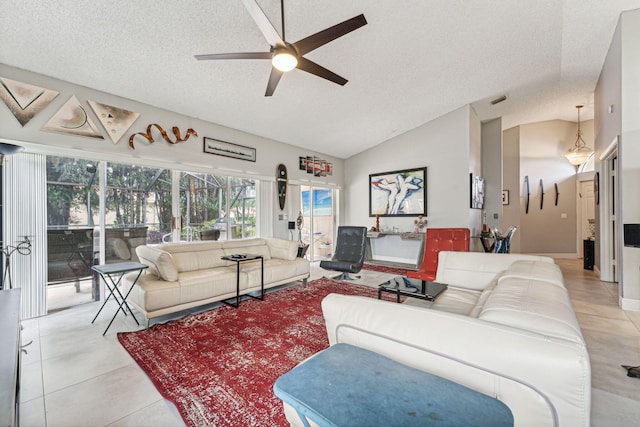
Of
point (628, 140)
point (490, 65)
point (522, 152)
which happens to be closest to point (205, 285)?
Result: point (490, 65)

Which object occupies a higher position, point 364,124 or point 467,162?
point 364,124

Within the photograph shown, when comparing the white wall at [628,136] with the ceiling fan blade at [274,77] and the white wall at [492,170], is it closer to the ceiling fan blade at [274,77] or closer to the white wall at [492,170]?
the white wall at [492,170]

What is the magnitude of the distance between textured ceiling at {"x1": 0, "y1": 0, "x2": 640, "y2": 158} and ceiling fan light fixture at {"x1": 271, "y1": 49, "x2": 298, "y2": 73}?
0.78 meters

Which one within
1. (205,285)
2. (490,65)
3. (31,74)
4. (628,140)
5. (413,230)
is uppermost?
(490,65)

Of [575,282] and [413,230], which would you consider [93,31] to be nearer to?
[413,230]

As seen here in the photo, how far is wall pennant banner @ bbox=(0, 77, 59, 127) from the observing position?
296cm

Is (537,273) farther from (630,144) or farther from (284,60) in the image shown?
(630,144)

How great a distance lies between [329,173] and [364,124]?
5.97 ft

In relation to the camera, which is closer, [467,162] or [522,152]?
[467,162]

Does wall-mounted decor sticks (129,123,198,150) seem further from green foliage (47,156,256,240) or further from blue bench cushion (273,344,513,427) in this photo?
blue bench cushion (273,344,513,427)

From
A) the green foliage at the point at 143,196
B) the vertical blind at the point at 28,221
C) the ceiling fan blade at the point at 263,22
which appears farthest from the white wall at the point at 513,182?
the vertical blind at the point at 28,221

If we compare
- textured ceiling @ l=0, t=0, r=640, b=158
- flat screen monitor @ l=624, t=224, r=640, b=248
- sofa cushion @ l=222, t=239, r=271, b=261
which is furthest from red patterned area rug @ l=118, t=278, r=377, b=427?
flat screen monitor @ l=624, t=224, r=640, b=248

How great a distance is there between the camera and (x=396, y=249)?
673cm

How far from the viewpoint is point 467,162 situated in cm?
562
